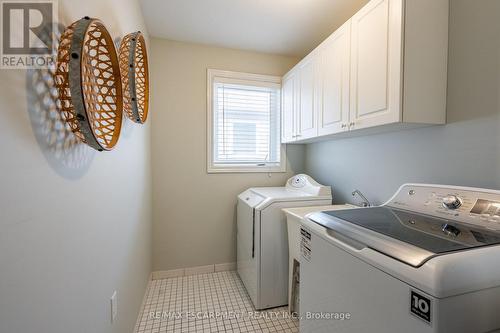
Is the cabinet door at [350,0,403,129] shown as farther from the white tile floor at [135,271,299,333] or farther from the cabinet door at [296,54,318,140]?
the white tile floor at [135,271,299,333]

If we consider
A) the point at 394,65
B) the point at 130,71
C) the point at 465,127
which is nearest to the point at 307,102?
the point at 394,65

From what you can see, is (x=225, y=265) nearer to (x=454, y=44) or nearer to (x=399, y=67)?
(x=399, y=67)

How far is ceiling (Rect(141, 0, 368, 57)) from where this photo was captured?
1.76m

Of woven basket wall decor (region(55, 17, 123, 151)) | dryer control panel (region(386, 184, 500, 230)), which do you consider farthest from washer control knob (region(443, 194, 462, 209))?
woven basket wall decor (region(55, 17, 123, 151))

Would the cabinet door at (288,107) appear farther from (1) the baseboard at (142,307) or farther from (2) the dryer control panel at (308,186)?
(1) the baseboard at (142,307)

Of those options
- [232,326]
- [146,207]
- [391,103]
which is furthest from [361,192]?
[146,207]

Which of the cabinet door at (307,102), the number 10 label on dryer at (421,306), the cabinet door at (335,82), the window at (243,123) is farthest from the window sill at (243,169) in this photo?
the number 10 label on dryer at (421,306)

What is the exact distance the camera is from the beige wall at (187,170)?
2.31 m

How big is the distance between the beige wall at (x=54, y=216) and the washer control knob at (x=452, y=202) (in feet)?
5.05

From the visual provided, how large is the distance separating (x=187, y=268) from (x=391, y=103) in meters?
2.35

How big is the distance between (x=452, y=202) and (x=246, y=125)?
6.34ft

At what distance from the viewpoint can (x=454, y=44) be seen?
47.5 inches

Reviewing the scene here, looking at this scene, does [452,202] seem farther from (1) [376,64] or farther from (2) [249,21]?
(2) [249,21]

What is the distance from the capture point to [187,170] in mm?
2404
